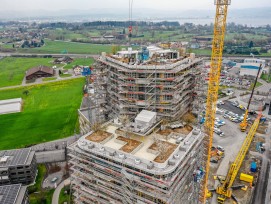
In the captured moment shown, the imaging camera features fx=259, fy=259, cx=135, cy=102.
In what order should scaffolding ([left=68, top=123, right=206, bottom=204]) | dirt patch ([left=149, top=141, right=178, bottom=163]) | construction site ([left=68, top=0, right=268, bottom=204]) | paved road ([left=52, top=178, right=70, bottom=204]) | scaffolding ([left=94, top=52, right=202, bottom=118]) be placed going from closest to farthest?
scaffolding ([left=68, top=123, right=206, bottom=204]) < construction site ([left=68, top=0, right=268, bottom=204]) < dirt patch ([left=149, top=141, right=178, bottom=163]) < scaffolding ([left=94, top=52, right=202, bottom=118]) < paved road ([left=52, top=178, right=70, bottom=204])

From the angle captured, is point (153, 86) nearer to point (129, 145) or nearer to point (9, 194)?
point (129, 145)

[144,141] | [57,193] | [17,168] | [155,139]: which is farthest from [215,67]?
[17,168]

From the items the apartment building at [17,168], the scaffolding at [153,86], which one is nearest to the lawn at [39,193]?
the apartment building at [17,168]

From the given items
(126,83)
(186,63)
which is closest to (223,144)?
(186,63)

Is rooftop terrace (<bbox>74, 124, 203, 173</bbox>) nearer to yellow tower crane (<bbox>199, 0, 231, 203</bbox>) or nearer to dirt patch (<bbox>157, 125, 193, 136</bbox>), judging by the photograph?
dirt patch (<bbox>157, 125, 193, 136</bbox>)

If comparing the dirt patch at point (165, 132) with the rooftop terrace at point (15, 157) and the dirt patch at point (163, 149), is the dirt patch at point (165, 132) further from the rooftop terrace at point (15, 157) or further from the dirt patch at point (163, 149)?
the rooftop terrace at point (15, 157)

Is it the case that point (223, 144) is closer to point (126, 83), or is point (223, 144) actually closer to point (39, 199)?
point (126, 83)

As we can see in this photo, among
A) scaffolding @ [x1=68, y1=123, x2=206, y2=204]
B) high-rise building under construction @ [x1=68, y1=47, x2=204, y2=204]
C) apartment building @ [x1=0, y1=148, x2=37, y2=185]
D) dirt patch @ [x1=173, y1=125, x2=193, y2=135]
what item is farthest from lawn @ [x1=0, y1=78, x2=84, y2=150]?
dirt patch @ [x1=173, y1=125, x2=193, y2=135]
